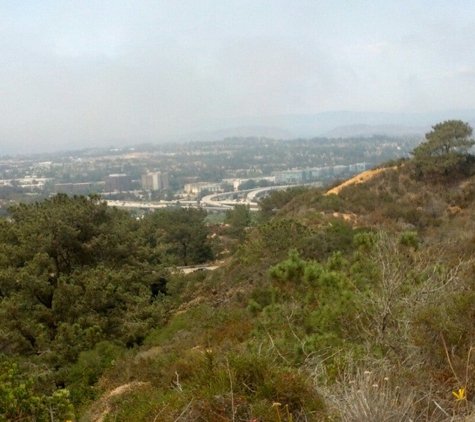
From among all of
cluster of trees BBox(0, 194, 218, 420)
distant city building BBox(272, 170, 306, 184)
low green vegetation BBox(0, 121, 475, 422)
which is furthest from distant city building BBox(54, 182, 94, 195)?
cluster of trees BBox(0, 194, 218, 420)

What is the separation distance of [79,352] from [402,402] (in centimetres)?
821

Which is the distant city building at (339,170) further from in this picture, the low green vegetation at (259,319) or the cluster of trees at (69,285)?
the cluster of trees at (69,285)

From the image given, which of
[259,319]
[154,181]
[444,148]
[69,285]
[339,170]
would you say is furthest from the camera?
[154,181]

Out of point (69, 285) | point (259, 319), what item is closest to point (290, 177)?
point (69, 285)

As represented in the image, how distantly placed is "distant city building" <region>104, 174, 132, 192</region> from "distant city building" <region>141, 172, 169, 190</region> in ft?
7.74

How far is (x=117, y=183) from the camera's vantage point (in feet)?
236

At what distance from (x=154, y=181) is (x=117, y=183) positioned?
6.39m

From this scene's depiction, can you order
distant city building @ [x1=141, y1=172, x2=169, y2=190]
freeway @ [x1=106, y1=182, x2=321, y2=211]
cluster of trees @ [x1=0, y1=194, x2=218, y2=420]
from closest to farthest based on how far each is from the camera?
1. cluster of trees @ [x1=0, y1=194, x2=218, y2=420]
2. freeway @ [x1=106, y1=182, x2=321, y2=211]
3. distant city building @ [x1=141, y1=172, x2=169, y2=190]

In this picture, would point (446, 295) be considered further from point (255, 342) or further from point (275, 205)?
point (275, 205)

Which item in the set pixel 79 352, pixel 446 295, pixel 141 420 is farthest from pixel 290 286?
pixel 79 352

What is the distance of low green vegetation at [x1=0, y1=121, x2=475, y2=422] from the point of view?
3.36m

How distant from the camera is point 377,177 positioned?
76.6 ft

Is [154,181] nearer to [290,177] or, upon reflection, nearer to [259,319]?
[290,177]

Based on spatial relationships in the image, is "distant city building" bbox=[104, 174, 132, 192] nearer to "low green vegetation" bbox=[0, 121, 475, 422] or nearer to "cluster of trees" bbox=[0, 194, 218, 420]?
"low green vegetation" bbox=[0, 121, 475, 422]
